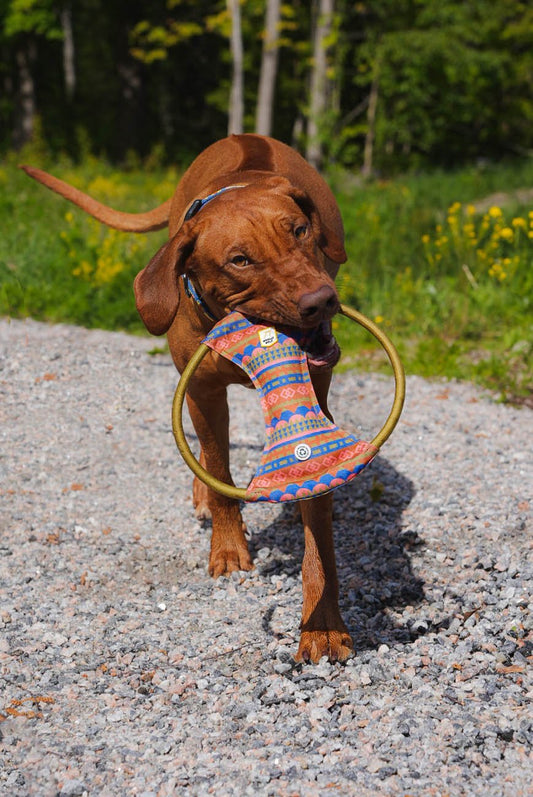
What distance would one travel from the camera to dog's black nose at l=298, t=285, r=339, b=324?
8.05ft

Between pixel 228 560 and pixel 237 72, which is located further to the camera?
pixel 237 72

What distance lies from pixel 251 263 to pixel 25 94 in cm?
2195

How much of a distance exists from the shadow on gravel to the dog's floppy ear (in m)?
1.35

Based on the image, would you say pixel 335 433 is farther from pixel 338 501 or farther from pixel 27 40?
pixel 27 40

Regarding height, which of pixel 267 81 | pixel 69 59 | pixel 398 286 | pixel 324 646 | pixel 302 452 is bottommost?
pixel 69 59

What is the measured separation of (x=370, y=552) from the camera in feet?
13.2

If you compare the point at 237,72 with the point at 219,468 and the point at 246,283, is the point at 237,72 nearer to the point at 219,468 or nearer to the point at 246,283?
the point at 219,468

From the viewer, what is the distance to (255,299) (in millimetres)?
2676

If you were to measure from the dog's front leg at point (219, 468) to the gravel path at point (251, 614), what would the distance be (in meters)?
0.11

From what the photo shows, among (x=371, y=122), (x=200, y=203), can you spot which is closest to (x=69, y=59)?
(x=371, y=122)

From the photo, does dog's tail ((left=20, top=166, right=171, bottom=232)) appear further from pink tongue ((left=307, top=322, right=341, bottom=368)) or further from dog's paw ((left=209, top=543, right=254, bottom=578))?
pink tongue ((left=307, top=322, right=341, bottom=368))

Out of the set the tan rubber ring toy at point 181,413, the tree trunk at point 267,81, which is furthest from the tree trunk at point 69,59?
the tan rubber ring toy at point 181,413

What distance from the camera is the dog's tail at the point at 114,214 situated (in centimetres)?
473

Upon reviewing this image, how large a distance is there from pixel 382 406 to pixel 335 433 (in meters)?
2.99
